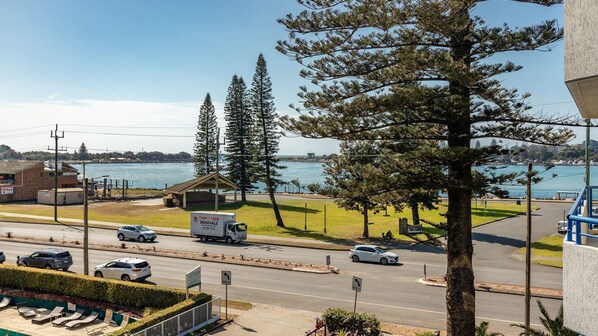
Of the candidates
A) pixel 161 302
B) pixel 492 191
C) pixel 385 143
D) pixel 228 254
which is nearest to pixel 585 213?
pixel 492 191

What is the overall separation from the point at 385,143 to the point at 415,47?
3.43m

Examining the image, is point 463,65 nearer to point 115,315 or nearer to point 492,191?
point 492,191

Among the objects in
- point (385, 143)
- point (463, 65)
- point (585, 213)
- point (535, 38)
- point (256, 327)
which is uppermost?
point (535, 38)

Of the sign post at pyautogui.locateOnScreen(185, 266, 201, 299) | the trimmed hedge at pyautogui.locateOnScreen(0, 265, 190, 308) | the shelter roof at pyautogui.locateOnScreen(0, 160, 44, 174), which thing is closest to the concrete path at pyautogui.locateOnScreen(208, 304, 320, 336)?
the sign post at pyautogui.locateOnScreen(185, 266, 201, 299)

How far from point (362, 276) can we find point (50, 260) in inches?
781

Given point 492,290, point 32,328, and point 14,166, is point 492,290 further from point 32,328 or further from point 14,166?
point 14,166

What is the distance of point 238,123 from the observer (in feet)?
261

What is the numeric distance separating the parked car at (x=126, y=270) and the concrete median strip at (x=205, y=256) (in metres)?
6.67

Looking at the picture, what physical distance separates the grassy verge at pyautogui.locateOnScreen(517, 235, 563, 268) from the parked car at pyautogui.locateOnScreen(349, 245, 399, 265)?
35.9 ft

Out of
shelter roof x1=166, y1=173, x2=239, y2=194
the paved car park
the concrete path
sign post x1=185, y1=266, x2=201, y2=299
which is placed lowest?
the paved car park

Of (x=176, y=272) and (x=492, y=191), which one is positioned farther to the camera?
(x=176, y=272)

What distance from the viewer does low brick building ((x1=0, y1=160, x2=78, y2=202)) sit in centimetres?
6969

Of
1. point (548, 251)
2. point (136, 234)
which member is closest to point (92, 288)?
point (136, 234)

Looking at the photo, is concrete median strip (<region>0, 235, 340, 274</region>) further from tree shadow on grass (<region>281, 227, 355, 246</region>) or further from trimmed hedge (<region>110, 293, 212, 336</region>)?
trimmed hedge (<region>110, 293, 212, 336</region>)
